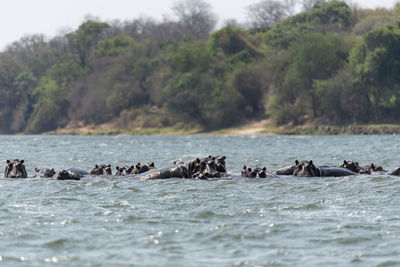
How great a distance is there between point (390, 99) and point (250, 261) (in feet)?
230

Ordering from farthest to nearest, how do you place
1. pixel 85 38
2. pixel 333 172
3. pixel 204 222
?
pixel 85 38 < pixel 333 172 < pixel 204 222

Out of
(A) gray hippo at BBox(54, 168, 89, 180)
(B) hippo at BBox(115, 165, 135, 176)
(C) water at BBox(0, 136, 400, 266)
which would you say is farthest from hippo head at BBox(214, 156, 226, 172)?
(A) gray hippo at BBox(54, 168, 89, 180)

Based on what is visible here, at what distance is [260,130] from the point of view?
89125 millimetres

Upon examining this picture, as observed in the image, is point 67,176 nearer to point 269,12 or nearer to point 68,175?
point 68,175

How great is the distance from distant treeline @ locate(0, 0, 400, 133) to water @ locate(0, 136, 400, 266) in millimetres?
60210

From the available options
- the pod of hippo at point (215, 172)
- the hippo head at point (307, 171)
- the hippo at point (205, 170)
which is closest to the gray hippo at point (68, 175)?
the pod of hippo at point (215, 172)

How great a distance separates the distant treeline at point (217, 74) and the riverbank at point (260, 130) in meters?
1.40

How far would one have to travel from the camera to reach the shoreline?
79438 mm

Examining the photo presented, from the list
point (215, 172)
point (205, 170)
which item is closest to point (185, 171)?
point (205, 170)

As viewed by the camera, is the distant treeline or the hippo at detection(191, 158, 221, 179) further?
the distant treeline

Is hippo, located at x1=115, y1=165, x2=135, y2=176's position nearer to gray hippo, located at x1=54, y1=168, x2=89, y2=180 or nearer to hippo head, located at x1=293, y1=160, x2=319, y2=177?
gray hippo, located at x1=54, y1=168, x2=89, y2=180

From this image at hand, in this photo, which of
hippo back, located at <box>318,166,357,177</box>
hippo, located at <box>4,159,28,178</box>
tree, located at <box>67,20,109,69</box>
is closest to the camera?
hippo back, located at <box>318,166,357,177</box>

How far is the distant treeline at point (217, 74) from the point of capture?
83125mm

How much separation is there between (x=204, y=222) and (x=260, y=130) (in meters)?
73.6
